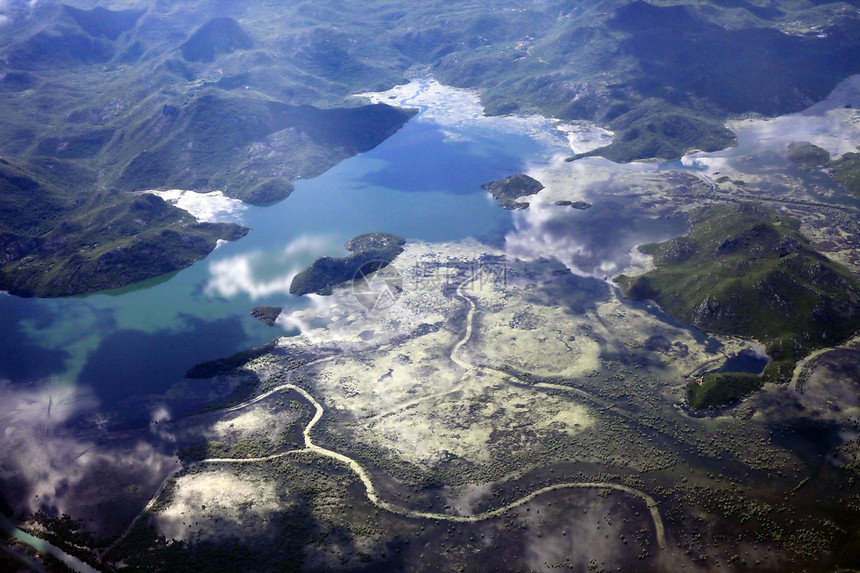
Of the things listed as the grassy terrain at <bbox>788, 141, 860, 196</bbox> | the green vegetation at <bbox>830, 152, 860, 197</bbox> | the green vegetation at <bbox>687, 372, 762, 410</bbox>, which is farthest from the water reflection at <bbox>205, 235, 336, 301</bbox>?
→ the grassy terrain at <bbox>788, 141, 860, 196</bbox>

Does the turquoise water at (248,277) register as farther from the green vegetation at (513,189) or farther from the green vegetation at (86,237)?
the green vegetation at (86,237)

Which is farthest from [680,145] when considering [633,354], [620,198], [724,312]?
[633,354]

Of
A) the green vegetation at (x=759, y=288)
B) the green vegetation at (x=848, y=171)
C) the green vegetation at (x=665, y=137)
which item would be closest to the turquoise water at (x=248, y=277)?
the green vegetation at (x=665, y=137)

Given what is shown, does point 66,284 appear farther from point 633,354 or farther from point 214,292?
point 633,354

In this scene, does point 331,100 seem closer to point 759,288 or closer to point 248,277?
point 248,277

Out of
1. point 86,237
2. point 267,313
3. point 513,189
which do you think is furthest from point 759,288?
point 86,237
